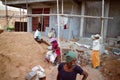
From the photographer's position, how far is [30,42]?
9.02m

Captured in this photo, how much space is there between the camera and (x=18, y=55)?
794 cm

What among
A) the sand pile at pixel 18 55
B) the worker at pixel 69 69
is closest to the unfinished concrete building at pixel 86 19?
the sand pile at pixel 18 55

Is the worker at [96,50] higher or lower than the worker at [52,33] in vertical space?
lower

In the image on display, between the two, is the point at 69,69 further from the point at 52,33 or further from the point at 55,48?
the point at 52,33

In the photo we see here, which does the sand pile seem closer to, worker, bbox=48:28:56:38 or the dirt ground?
the dirt ground

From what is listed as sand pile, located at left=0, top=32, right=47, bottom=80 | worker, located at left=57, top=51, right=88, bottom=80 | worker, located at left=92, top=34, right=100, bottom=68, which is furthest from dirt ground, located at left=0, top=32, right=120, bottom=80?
worker, located at left=57, top=51, right=88, bottom=80

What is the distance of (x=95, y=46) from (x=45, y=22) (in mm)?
8614

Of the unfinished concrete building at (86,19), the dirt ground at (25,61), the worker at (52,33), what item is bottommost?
the dirt ground at (25,61)

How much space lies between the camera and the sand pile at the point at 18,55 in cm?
705

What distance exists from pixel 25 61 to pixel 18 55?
456mm

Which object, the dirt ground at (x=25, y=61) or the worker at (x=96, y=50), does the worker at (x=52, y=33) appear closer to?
the dirt ground at (x=25, y=61)

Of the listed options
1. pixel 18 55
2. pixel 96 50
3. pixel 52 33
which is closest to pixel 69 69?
pixel 96 50

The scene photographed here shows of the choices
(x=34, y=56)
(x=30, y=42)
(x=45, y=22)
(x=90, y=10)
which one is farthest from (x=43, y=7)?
(x=34, y=56)

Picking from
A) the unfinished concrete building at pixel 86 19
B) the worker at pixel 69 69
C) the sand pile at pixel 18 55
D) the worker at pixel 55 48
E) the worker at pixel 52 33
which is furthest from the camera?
the worker at pixel 52 33
